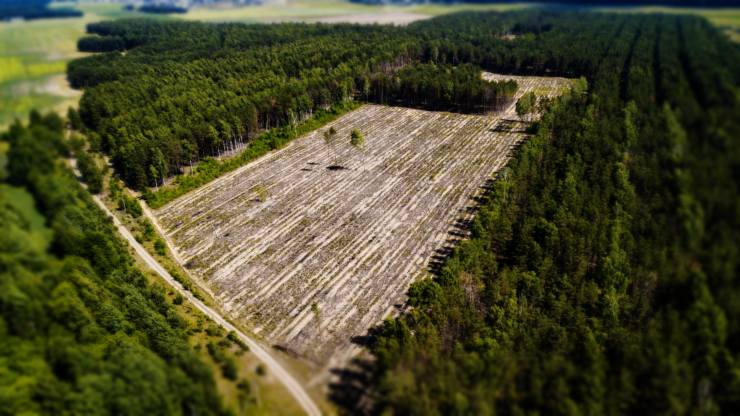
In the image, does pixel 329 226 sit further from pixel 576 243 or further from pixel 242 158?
pixel 576 243

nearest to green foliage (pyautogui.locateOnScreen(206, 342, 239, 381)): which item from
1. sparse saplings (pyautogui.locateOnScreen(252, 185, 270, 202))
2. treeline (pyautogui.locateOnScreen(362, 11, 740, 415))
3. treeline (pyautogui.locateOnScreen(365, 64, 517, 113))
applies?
treeline (pyautogui.locateOnScreen(362, 11, 740, 415))

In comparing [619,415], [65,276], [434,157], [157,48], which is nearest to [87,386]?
[65,276]

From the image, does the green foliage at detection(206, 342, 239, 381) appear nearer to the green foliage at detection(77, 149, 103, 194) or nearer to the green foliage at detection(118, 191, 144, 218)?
the green foliage at detection(118, 191, 144, 218)

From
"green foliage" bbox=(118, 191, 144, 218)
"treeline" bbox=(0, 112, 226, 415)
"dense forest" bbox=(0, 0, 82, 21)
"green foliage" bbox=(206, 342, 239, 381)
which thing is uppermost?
"dense forest" bbox=(0, 0, 82, 21)

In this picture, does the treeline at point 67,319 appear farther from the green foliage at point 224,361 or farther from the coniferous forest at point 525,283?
the green foliage at point 224,361

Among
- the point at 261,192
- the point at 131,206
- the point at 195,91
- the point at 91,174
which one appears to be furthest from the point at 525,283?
the point at 195,91

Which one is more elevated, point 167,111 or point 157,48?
point 157,48

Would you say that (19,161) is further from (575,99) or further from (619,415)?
(575,99)
